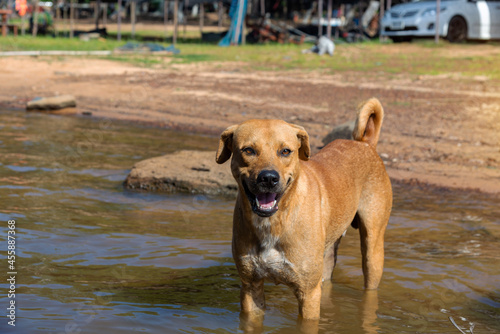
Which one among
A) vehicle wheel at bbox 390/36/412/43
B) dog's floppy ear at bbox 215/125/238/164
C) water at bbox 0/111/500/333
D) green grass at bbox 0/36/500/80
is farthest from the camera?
vehicle wheel at bbox 390/36/412/43

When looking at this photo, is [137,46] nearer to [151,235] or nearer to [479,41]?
[479,41]

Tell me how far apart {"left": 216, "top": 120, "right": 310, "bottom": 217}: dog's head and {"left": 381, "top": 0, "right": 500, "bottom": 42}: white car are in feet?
67.5

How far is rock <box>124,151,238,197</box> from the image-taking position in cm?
857

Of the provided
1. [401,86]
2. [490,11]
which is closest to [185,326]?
[401,86]

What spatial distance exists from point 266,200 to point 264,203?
0.02 meters

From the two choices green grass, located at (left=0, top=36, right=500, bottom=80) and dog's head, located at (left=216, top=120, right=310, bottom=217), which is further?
green grass, located at (left=0, top=36, right=500, bottom=80)

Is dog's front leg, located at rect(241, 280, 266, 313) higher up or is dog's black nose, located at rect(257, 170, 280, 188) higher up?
dog's black nose, located at rect(257, 170, 280, 188)

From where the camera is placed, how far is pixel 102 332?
461 cm

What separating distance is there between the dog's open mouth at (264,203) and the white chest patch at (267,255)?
0.64ft

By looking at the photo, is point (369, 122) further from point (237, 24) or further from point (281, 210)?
point (237, 24)

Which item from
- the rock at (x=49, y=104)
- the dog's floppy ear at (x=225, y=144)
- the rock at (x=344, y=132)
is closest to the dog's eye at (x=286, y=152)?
the dog's floppy ear at (x=225, y=144)

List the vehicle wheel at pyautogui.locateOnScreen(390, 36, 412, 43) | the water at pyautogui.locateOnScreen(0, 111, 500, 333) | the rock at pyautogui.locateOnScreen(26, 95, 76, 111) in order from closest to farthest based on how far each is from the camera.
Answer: the water at pyautogui.locateOnScreen(0, 111, 500, 333)
the rock at pyautogui.locateOnScreen(26, 95, 76, 111)
the vehicle wheel at pyautogui.locateOnScreen(390, 36, 412, 43)

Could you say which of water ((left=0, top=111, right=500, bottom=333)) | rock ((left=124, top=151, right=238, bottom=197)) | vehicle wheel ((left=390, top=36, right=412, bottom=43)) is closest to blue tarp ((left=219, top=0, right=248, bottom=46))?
vehicle wheel ((left=390, top=36, right=412, bottom=43))

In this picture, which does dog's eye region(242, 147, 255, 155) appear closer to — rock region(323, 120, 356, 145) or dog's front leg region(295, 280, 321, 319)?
dog's front leg region(295, 280, 321, 319)
